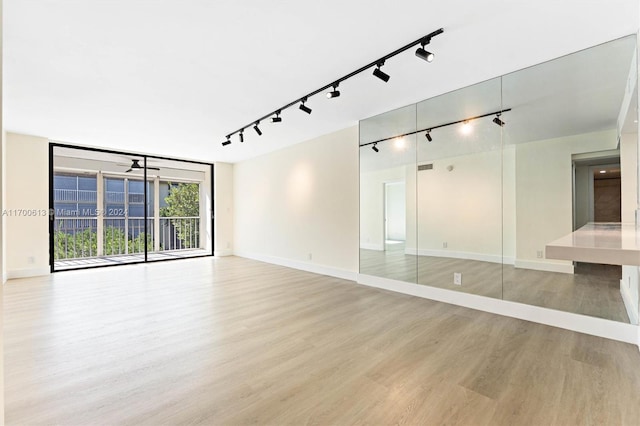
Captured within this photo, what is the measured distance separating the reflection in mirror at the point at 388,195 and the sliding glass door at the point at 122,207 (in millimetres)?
5048

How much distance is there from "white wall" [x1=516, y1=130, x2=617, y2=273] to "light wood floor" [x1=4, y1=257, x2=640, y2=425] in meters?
1.00

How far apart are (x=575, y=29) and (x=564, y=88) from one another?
0.79 meters

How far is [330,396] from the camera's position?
184 centimetres

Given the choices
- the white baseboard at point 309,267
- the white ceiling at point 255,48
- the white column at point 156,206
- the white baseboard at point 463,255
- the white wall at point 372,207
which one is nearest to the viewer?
the white ceiling at point 255,48

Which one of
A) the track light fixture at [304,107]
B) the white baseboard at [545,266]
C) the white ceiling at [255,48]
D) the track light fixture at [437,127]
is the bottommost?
Answer: the white baseboard at [545,266]

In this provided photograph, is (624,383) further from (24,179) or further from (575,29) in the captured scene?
(24,179)

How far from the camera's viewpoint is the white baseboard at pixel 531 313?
8.52ft

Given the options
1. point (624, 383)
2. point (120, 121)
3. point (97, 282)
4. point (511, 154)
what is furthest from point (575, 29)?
point (97, 282)

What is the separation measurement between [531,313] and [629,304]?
2.58 feet

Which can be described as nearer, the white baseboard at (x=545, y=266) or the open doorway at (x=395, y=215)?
the white baseboard at (x=545, y=266)

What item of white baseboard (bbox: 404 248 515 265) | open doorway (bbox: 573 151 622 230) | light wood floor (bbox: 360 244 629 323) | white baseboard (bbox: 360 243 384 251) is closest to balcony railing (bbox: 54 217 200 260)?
white baseboard (bbox: 360 243 384 251)

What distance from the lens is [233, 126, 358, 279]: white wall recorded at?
5.07 metres

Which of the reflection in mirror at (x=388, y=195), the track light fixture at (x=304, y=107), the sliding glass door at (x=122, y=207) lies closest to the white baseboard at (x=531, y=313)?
the reflection in mirror at (x=388, y=195)

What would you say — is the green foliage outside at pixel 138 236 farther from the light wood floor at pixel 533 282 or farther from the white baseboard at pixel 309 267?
the light wood floor at pixel 533 282
